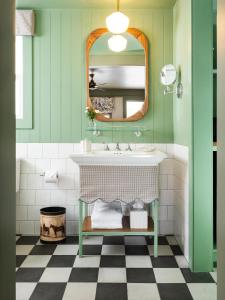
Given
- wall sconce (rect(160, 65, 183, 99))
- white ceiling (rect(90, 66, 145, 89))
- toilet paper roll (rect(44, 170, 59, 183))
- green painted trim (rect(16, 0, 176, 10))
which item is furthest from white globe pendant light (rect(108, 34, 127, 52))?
toilet paper roll (rect(44, 170, 59, 183))

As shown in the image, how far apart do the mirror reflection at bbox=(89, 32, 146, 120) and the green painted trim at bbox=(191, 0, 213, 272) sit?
965mm

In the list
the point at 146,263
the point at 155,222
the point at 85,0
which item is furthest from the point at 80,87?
the point at 146,263

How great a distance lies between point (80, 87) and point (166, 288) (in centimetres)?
222

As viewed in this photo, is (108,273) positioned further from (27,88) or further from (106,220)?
(27,88)

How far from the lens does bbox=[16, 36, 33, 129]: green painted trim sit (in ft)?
11.8

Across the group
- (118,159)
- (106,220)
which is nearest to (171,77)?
(118,159)

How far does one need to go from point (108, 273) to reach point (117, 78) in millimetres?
1938

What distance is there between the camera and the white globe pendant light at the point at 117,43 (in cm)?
346

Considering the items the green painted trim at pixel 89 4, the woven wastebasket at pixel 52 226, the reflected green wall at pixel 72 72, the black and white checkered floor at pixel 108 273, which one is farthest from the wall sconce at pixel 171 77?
the woven wastebasket at pixel 52 226

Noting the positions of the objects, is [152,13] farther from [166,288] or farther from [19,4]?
[166,288]

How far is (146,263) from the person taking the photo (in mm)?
2838

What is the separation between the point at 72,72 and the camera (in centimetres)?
362

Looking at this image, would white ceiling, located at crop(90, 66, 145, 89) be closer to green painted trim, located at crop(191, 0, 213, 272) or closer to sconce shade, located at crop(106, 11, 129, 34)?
sconce shade, located at crop(106, 11, 129, 34)

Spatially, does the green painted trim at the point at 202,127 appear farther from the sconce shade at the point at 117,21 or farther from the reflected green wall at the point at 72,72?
the reflected green wall at the point at 72,72
